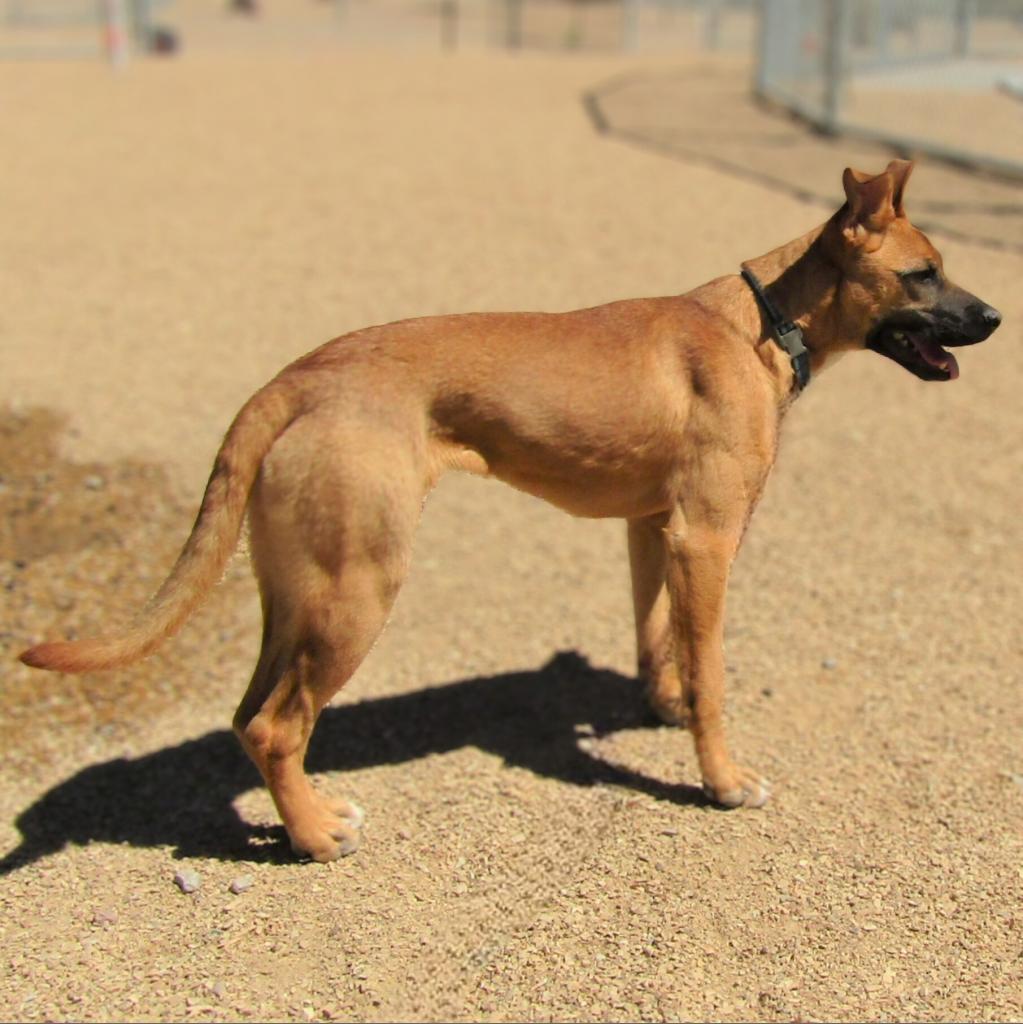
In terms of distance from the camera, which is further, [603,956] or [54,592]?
[54,592]

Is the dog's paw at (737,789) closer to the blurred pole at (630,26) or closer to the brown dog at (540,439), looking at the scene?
the brown dog at (540,439)

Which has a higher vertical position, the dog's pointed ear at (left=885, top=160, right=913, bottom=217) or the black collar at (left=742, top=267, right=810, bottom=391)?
the dog's pointed ear at (left=885, top=160, right=913, bottom=217)

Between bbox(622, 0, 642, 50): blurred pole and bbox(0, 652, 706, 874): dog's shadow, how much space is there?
83.1ft

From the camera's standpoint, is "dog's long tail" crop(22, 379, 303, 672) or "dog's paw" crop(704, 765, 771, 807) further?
"dog's paw" crop(704, 765, 771, 807)

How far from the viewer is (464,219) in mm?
11922

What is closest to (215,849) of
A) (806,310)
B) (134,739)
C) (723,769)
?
(134,739)

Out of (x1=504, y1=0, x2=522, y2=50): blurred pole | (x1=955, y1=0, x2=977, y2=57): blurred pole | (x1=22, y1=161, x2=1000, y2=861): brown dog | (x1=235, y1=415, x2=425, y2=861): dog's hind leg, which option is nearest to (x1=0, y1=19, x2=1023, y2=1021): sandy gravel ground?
(x1=22, y1=161, x2=1000, y2=861): brown dog

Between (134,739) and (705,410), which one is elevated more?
(705,410)

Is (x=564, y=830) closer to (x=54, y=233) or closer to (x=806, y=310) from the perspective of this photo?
(x=806, y=310)

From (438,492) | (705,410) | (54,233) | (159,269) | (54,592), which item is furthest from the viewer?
(54,233)

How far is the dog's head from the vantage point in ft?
13.6

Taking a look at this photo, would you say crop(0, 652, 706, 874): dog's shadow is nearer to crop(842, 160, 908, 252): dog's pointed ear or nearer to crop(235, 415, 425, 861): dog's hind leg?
crop(235, 415, 425, 861): dog's hind leg

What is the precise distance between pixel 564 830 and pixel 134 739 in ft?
5.71

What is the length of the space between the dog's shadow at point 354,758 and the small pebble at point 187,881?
15 centimetres
